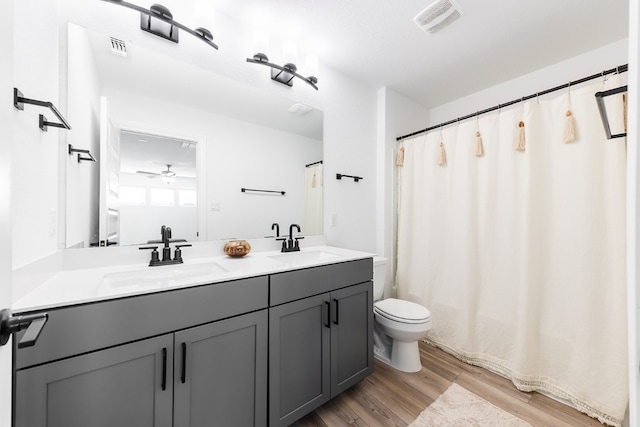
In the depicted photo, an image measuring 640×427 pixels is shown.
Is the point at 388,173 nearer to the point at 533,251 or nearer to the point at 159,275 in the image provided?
the point at 533,251

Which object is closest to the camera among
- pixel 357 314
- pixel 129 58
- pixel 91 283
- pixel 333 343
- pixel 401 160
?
pixel 91 283

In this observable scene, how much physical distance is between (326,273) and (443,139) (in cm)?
167

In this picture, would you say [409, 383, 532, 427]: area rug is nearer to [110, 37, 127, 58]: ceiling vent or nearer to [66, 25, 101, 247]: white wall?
[66, 25, 101, 247]: white wall

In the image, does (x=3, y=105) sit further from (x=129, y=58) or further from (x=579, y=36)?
Answer: (x=579, y=36)

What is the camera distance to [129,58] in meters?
1.32

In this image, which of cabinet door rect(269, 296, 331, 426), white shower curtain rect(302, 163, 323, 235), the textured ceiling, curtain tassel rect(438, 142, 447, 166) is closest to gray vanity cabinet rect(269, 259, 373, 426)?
cabinet door rect(269, 296, 331, 426)

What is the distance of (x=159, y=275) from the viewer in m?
1.18

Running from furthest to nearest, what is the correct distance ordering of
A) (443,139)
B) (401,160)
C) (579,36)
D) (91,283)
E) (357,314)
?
(401,160) → (443,139) → (579,36) → (357,314) → (91,283)

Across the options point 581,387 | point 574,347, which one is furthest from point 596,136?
point 581,387

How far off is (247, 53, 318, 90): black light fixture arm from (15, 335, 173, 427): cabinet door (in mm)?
1630

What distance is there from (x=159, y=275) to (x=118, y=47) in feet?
3.89

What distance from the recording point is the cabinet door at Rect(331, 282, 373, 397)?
145 centimetres

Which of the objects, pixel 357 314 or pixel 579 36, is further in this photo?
pixel 579 36

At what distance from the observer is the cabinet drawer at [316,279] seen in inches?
48.1
